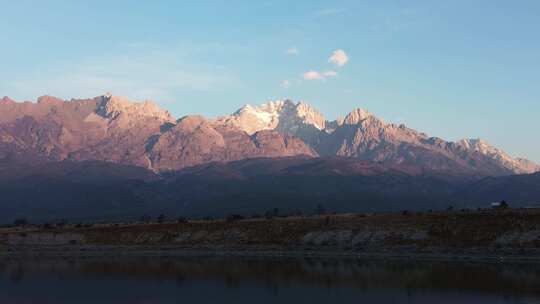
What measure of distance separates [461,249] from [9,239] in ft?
319

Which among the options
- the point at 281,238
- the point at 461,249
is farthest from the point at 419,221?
the point at 281,238

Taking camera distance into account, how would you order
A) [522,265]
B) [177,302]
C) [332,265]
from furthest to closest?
[332,265], [522,265], [177,302]

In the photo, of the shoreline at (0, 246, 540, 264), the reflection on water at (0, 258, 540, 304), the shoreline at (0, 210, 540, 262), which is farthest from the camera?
the shoreline at (0, 210, 540, 262)

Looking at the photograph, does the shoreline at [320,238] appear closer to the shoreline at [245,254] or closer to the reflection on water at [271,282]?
the shoreline at [245,254]

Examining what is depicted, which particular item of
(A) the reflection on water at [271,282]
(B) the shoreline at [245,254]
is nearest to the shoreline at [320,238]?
(B) the shoreline at [245,254]

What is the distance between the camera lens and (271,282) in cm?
7819

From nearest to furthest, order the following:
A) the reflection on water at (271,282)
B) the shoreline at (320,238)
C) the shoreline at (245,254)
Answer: the reflection on water at (271,282) → the shoreline at (245,254) → the shoreline at (320,238)

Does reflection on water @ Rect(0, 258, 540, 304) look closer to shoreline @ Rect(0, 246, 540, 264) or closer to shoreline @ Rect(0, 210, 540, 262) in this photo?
shoreline @ Rect(0, 246, 540, 264)

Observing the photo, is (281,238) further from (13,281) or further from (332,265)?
(13,281)

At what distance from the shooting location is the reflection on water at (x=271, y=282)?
65625mm

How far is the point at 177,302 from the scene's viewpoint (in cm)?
6412

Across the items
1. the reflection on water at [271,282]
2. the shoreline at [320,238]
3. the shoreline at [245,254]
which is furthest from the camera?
the shoreline at [320,238]

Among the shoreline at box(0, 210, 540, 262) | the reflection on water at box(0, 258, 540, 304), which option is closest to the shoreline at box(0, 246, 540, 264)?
A: the shoreline at box(0, 210, 540, 262)

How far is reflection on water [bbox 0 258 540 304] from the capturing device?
215 feet
